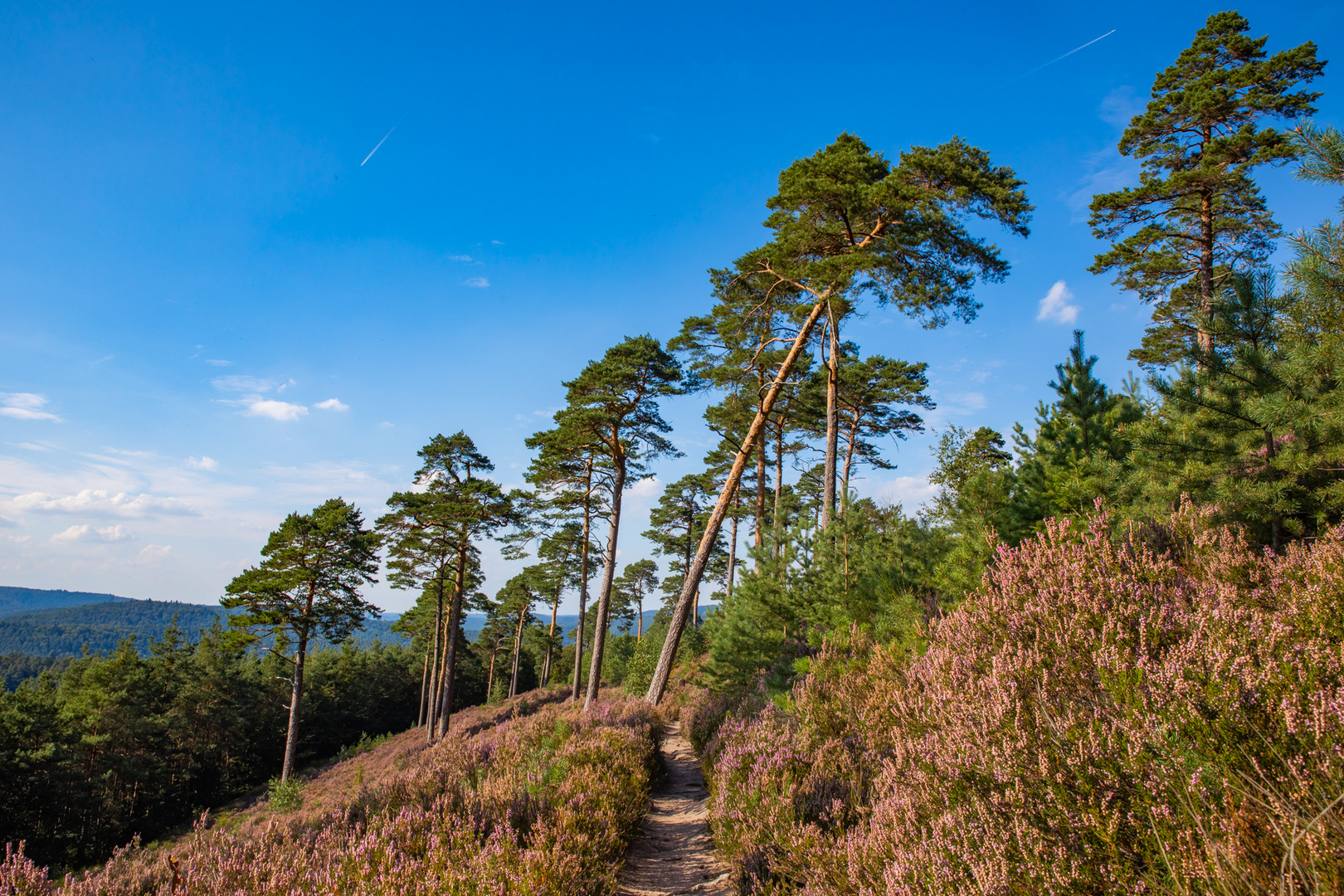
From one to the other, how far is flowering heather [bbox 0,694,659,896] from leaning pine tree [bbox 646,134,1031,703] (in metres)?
6.20

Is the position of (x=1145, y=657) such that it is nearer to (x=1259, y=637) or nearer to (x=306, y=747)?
(x=1259, y=637)

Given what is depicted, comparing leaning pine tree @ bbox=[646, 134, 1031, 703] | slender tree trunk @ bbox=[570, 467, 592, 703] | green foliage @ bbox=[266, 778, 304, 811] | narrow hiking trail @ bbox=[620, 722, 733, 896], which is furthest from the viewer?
slender tree trunk @ bbox=[570, 467, 592, 703]

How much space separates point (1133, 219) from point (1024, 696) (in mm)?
17485

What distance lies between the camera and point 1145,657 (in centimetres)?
279

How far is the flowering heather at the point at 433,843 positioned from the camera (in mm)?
3275

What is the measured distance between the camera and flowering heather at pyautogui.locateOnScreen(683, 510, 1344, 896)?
6.23 feet

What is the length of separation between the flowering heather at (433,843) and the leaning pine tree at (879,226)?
620cm

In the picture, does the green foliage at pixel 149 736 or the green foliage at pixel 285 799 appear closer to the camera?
the green foliage at pixel 285 799

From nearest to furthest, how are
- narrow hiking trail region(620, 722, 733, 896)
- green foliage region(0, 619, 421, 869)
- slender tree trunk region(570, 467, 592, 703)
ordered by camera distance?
narrow hiking trail region(620, 722, 733, 896), slender tree trunk region(570, 467, 592, 703), green foliage region(0, 619, 421, 869)

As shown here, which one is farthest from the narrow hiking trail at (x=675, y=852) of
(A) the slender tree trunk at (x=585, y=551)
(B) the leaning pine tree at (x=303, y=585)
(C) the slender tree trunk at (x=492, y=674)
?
(C) the slender tree trunk at (x=492, y=674)

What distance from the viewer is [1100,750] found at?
2.37 m

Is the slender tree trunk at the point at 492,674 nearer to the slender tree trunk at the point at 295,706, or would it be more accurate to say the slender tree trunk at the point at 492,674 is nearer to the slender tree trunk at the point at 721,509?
the slender tree trunk at the point at 295,706

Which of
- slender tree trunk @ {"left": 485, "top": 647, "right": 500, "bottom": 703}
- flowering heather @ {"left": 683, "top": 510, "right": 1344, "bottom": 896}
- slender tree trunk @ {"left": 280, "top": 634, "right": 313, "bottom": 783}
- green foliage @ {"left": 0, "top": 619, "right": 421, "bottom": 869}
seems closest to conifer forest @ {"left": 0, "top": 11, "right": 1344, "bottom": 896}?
flowering heather @ {"left": 683, "top": 510, "right": 1344, "bottom": 896}

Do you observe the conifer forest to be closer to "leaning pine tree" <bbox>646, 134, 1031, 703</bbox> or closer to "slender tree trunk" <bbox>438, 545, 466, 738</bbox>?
"leaning pine tree" <bbox>646, 134, 1031, 703</bbox>
